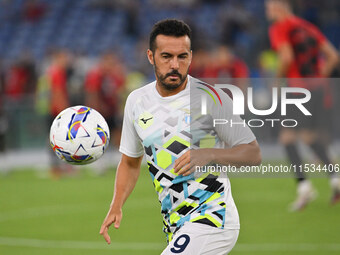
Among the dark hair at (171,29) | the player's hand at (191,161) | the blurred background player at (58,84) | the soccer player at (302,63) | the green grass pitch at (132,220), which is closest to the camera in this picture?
the player's hand at (191,161)

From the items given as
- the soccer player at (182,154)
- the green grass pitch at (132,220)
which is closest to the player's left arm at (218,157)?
the soccer player at (182,154)

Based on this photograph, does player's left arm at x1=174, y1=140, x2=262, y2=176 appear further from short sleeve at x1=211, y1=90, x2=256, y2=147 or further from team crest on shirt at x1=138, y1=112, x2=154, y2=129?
team crest on shirt at x1=138, y1=112, x2=154, y2=129

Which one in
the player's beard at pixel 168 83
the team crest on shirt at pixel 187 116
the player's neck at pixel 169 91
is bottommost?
the team crest on shirt at pixel 187 116

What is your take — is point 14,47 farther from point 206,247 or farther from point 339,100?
point 206,247

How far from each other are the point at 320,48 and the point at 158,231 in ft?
12.1

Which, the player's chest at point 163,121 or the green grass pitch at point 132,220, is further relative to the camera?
the green grass pitch at point 132,220

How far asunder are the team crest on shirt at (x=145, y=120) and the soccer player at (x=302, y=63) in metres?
5.44

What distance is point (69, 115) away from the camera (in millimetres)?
5102

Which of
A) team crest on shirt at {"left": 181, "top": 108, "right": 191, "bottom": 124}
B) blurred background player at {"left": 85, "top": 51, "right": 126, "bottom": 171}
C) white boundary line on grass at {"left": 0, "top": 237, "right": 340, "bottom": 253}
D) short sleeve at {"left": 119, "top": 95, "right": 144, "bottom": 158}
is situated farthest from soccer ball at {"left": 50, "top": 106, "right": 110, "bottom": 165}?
blurred background player at {"left": 85, "top": 51, "right": 126, "bottom": 171}

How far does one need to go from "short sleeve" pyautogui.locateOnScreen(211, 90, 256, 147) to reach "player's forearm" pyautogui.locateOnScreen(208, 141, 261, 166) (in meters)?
0.07

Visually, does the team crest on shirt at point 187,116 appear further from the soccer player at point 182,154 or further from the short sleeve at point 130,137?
the short sleeve at point 130,137

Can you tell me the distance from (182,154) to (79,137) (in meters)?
0.86

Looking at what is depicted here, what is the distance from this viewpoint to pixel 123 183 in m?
4.89

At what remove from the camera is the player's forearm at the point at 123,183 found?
4801mm
